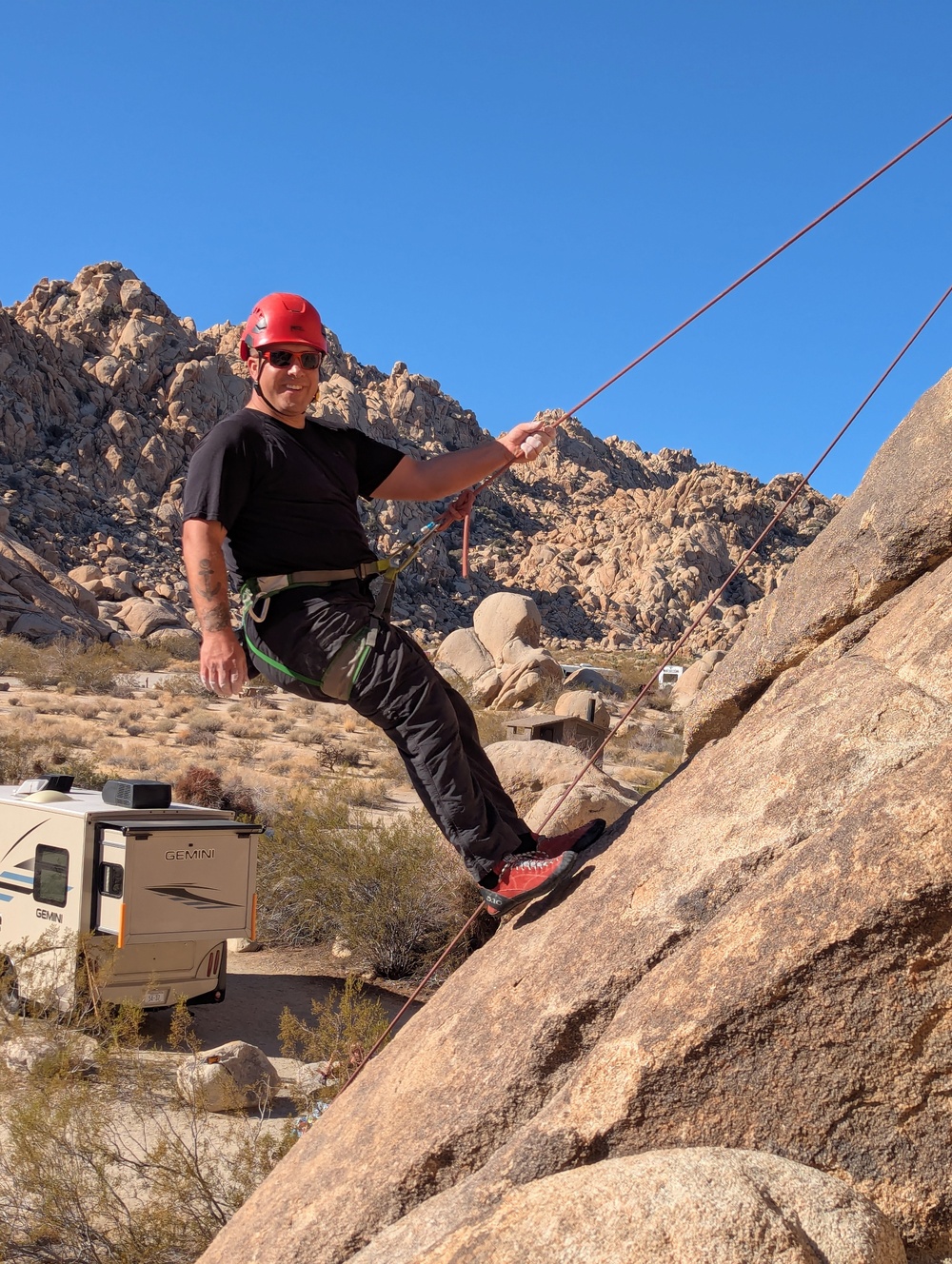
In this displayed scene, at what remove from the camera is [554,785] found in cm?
1170

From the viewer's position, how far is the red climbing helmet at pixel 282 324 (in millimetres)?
3664

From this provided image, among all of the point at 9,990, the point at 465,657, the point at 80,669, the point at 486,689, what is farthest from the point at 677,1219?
the point at 80,669

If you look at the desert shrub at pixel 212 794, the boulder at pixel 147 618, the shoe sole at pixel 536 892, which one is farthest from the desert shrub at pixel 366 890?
the boulder at pixel 147 618

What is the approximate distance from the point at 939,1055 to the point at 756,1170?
595mm

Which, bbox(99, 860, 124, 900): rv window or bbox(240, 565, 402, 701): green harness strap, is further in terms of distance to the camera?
bbox(99, 860, 124, 900): rv window

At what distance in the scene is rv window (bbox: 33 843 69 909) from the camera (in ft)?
27.1

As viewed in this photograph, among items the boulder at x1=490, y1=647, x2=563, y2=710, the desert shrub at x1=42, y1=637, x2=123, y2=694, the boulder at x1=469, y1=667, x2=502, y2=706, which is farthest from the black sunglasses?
the desert shrub at x1=42, y1=637, x2=123, y2=694

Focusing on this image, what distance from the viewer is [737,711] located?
4277mm

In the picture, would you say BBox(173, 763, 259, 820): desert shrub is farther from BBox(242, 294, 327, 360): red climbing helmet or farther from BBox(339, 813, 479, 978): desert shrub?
BBox(242, 294, 327, 360): red climbing helmet

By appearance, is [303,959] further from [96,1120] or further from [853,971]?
[853,971]

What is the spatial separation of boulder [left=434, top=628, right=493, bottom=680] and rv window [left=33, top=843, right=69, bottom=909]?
2098cm

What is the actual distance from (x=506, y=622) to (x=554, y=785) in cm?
2010

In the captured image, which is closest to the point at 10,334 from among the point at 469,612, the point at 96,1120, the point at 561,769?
the point at 469,612

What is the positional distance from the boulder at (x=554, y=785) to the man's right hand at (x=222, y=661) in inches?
242
